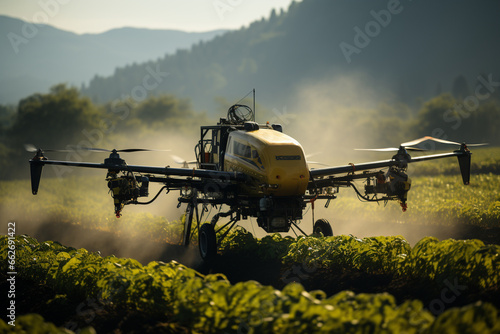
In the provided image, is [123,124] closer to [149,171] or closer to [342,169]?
[149,171]

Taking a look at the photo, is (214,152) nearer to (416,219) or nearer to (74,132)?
(416,219)

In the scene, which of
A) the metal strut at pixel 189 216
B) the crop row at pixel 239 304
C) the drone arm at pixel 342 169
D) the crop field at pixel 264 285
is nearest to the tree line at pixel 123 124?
the metal strut at pixel 189 216

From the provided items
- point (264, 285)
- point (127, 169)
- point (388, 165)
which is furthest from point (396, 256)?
point (127, 169)

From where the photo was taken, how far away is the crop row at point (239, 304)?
21.5ft

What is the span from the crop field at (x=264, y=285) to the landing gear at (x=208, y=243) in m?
0.32

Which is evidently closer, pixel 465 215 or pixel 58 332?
pixel 58 332


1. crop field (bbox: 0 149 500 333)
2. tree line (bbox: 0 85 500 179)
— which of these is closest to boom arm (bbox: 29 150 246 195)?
crop field (bbox: 0 149 500 333)

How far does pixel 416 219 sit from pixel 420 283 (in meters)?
16.5

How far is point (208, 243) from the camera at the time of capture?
16531mm

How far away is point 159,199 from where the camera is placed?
40562mm

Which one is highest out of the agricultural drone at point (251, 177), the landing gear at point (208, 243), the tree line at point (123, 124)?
the tree line at point (123, 124)

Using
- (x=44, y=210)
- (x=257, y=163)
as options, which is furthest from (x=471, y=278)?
(x=44, y=210)

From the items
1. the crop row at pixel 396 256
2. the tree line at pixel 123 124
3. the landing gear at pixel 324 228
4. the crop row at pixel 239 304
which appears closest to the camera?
the crop row at pixel 239 304

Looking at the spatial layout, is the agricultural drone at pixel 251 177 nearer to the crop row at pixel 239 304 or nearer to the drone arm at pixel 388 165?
the drone arm at pixel 388 165
